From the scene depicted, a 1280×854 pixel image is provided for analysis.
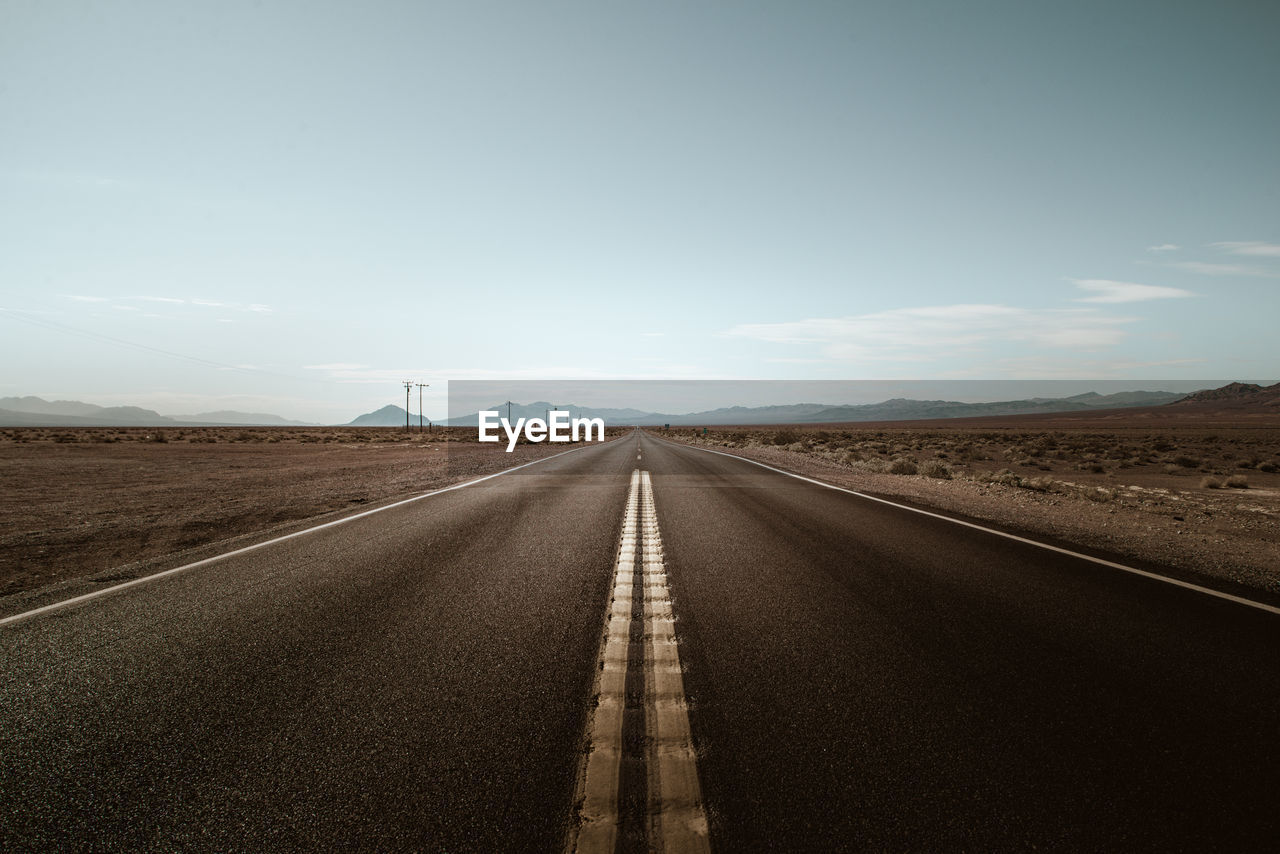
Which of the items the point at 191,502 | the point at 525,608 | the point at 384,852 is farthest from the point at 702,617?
the point at 191,502

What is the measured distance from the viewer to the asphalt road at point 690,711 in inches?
78.3

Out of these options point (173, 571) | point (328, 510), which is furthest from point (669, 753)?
point (328, 510)

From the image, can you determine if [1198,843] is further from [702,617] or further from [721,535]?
[721,535]

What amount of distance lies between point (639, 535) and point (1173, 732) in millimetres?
5549

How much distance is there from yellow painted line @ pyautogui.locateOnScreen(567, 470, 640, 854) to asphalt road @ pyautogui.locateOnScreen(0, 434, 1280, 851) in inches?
2.6

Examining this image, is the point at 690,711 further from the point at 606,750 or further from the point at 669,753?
the point at 606,750

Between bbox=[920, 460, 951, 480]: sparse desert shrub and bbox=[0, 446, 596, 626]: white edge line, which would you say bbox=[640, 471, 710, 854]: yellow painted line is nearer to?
bbox=[0, 446, 596, 626]: white edge line

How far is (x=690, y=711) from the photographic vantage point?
2734mm

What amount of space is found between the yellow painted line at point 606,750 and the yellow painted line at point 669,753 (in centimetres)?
12

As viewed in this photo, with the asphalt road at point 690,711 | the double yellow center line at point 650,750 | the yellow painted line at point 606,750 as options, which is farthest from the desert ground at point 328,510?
the double yellow center line at point 650,750

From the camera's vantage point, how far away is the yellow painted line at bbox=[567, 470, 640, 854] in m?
1.90

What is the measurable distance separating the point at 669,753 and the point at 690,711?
38 centimetres

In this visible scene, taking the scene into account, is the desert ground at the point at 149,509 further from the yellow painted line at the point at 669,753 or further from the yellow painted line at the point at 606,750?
the yellow painted line at the point at 669,753

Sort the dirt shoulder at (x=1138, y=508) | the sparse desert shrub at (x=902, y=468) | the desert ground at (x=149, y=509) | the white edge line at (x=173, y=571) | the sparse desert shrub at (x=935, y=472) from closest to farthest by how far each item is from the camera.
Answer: the white edge line at (x=173, y=571), the dirt shoulder at (x=1138, y=508), the desert ground at (x=149, y=509), the sparse desert shrub at (x=935, y=472), the sparse desert shrub at (x=902, y=468)
